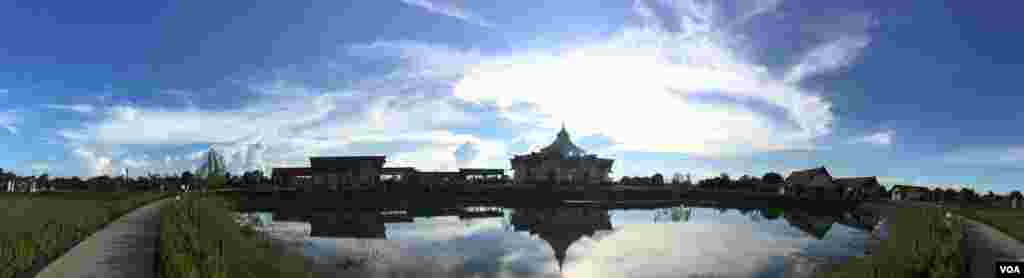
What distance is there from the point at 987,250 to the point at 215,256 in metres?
22.5

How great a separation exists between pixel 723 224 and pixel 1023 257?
58.2 ft

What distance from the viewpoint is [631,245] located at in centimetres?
2264

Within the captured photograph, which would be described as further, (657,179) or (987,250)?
(657,179)

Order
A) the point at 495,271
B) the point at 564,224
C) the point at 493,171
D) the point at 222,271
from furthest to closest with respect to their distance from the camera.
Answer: the point at 493,171
the point at 564,224
the point at 495,271
the point at 222,271

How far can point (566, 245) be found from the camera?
23281 millimetres

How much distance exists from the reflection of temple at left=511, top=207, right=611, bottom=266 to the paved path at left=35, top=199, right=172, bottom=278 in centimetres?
1173

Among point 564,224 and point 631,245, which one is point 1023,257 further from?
point 564,224

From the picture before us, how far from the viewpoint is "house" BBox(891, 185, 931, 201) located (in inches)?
2564

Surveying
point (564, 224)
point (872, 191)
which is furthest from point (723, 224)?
point (872, 191)

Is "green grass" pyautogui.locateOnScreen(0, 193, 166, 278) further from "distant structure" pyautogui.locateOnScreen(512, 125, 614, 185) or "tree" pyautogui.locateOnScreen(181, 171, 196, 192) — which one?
"distant structure" pyautogui.locateOnScreen(512, 125, 614, 185)

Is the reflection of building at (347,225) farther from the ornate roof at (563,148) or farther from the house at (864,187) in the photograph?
the house at (864,187)

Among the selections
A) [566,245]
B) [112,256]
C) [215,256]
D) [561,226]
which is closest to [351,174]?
[561,226]

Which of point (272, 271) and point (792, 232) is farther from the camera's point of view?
point (792, 232)

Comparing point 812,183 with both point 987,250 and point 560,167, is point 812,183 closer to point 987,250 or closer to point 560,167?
point 560,167
